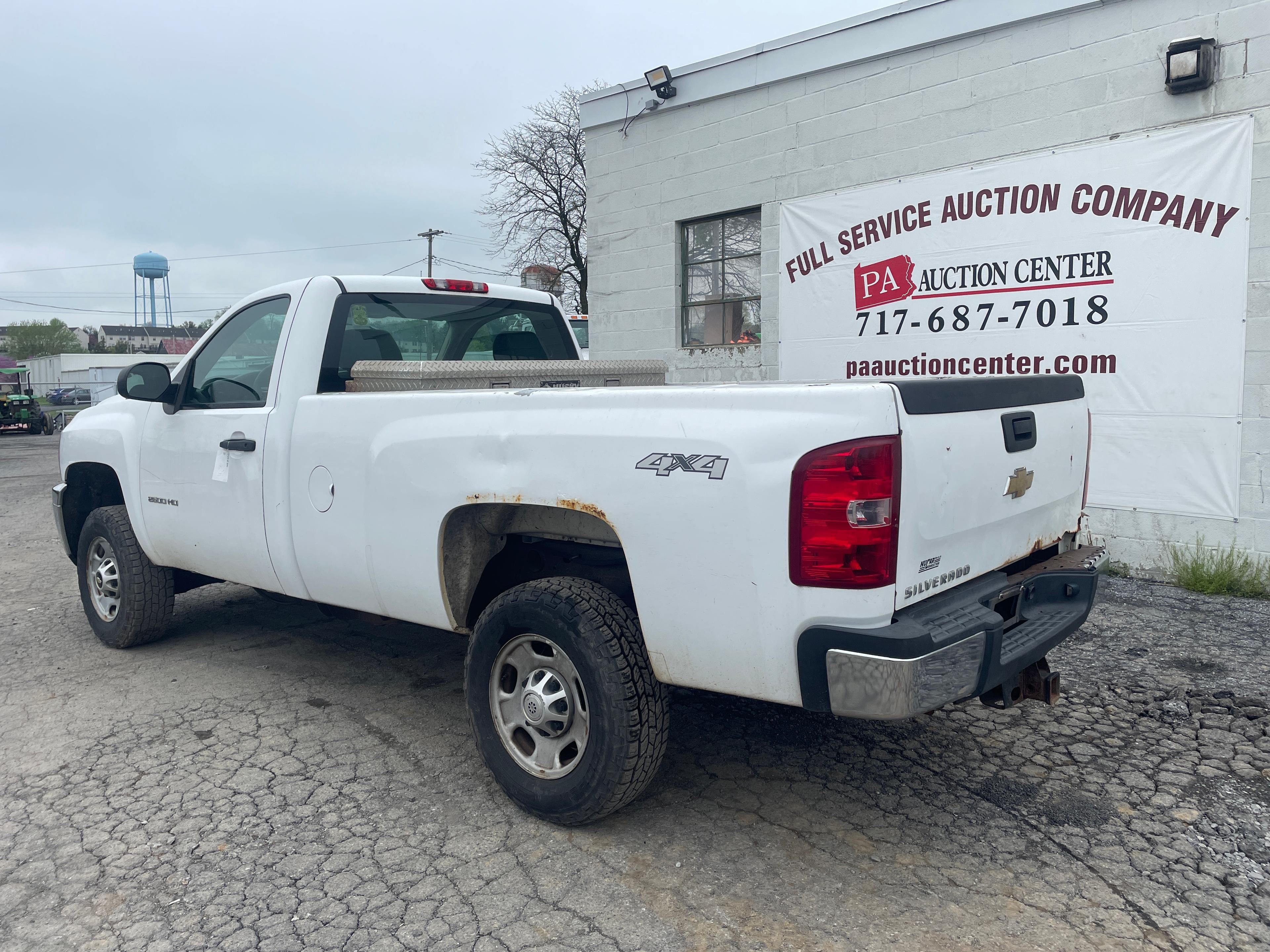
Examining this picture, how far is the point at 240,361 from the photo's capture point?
15.5 feet

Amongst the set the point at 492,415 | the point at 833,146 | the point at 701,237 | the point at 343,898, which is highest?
the point at 833,146

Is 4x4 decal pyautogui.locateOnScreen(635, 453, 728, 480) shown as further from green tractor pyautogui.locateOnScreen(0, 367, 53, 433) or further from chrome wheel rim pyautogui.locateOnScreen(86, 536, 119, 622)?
green tractor pyautogui.locateOnScreen(0, 367, 53, 433)

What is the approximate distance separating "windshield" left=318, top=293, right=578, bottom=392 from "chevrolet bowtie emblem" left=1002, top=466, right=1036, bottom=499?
2.65 meters

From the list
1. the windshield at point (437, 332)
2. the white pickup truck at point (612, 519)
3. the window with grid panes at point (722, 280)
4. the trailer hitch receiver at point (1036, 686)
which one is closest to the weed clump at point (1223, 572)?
the white pickup truck at point (612, 519)

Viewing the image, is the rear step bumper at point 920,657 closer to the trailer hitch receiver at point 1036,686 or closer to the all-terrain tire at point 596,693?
the trailer hitch receiver at point 1036,686

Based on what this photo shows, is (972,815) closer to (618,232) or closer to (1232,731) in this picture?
(1232,731)

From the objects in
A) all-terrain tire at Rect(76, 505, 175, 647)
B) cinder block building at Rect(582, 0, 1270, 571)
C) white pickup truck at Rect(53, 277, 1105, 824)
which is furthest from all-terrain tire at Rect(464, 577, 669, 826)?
cinder block building at Rect(582, 0, 1270, 571)

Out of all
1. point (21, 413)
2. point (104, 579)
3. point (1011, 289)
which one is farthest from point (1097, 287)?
point (21, 413)

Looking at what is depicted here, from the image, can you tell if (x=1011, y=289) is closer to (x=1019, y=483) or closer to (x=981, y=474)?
(x=1019, y=483)

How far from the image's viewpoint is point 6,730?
4281 millimetres

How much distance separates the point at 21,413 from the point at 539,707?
29.4 m

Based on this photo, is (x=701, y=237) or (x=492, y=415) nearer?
(x=492, y=415)

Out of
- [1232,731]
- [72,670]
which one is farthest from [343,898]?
[1232,731]

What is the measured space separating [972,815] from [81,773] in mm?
3350
